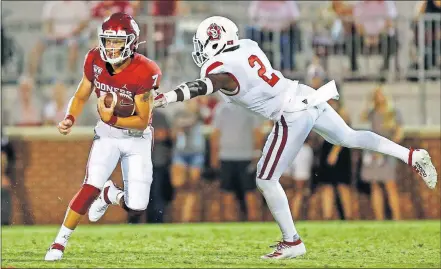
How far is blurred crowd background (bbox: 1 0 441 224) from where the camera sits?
1756cm

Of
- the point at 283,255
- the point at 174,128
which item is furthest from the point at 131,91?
the point at 174,128

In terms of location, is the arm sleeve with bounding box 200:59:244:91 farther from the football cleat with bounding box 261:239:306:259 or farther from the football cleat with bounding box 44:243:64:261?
the football cleat with bounding box 44:243:64:261

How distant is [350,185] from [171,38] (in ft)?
10.4

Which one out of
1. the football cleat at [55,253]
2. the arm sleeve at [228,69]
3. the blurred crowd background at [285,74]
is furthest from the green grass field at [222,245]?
the arm sleeve at [228,69]

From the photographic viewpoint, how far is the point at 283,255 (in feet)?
37.2

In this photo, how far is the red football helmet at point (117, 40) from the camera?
36.3 feet

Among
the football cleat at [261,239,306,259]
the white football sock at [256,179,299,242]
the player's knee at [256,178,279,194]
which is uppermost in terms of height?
the player's knee at [256,178,279,194]

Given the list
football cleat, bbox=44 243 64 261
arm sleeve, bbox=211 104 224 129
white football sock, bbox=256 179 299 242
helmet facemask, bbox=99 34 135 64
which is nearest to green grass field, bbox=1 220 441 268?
football cleat, bbox=44 243 64 261

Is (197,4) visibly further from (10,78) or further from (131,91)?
(131,91)

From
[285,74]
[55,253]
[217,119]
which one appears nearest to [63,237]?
[55,253]

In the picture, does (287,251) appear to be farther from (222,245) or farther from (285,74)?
(285,74)

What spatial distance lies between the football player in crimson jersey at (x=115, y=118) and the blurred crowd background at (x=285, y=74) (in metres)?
5.91

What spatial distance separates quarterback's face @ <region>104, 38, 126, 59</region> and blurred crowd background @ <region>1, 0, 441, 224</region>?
635cm

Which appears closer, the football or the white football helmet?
the football
